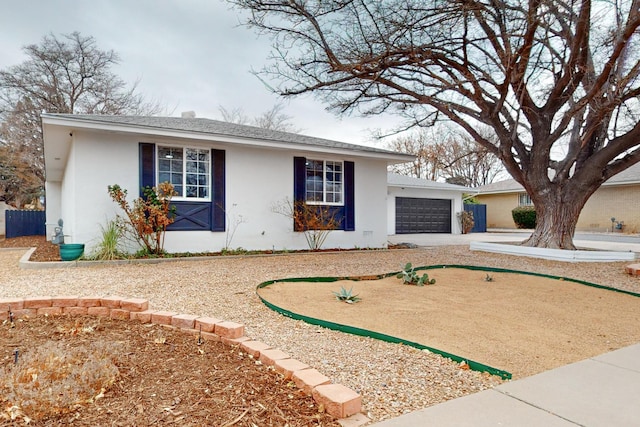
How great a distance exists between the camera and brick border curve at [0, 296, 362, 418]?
2.13m

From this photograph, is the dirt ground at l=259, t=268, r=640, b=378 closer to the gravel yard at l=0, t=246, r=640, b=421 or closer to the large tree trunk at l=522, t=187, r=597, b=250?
the gravel yard at l=0, t=246, r=640, b=421

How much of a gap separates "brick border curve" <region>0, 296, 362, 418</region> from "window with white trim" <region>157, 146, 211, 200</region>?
522 centimetres

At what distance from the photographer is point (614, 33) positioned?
272 inches

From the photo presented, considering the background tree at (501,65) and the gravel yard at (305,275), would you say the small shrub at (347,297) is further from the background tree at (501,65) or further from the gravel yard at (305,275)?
the background tree at (501,65)

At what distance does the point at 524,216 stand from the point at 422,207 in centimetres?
780

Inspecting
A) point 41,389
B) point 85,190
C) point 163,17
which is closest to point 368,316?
point 41,389

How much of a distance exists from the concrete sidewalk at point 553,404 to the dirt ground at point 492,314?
216 mm

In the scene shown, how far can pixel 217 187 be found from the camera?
926 cm

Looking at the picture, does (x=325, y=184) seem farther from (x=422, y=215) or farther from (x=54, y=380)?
(x=422, y=215)

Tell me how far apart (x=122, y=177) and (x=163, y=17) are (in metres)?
5.05

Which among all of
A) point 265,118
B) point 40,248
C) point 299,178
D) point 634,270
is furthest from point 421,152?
point 40,248

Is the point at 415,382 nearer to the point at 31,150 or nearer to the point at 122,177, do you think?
the point at 122,177

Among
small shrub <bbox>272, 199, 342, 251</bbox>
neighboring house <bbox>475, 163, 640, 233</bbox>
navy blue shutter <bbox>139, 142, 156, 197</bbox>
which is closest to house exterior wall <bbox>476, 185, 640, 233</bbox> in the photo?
neighboring house <bbox>475, 163, 640, 233</bbox>

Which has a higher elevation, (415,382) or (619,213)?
(619,213)
